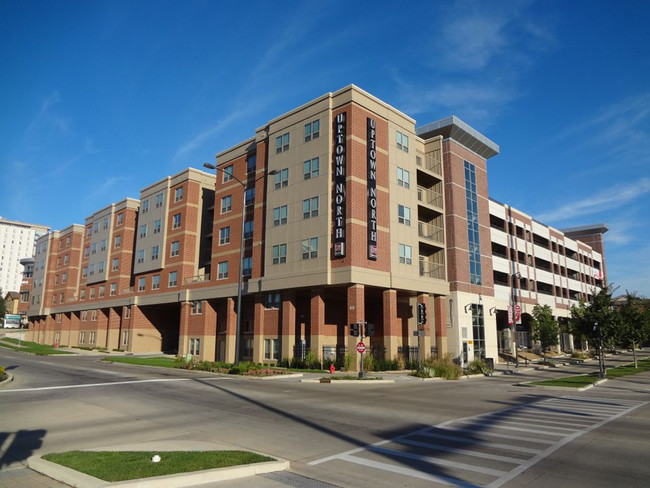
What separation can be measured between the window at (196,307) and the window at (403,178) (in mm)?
24432

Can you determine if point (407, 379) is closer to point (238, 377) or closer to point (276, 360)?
point (238, 377)

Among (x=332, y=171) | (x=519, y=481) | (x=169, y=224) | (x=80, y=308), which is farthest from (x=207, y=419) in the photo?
(x=80, y=308)

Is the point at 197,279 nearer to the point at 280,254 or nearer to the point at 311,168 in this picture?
the point at 280,254

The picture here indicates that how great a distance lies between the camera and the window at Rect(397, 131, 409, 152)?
41.3 m

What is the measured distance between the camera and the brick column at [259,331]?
4072 cm

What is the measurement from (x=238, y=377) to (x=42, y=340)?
73642mm

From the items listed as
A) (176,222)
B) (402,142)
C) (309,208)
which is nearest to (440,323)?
(309,208)

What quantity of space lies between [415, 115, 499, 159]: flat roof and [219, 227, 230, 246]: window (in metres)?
22.6

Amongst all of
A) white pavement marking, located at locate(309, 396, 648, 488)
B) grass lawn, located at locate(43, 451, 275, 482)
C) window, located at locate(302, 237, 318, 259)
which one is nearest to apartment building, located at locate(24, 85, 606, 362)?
window, located at locate(302, 237, 318, 259)

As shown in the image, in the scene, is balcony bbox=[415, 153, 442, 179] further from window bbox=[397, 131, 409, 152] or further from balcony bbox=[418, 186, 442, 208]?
window bbox=[397, 131, 409, 152]

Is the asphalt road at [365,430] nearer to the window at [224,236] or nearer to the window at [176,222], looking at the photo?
the window at [224,236]

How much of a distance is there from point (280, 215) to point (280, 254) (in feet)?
11.1

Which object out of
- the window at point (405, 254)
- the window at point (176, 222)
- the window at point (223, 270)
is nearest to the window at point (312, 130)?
the window at point (405, 254)

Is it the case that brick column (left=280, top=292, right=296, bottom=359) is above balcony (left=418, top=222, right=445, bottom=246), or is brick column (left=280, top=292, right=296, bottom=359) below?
below
